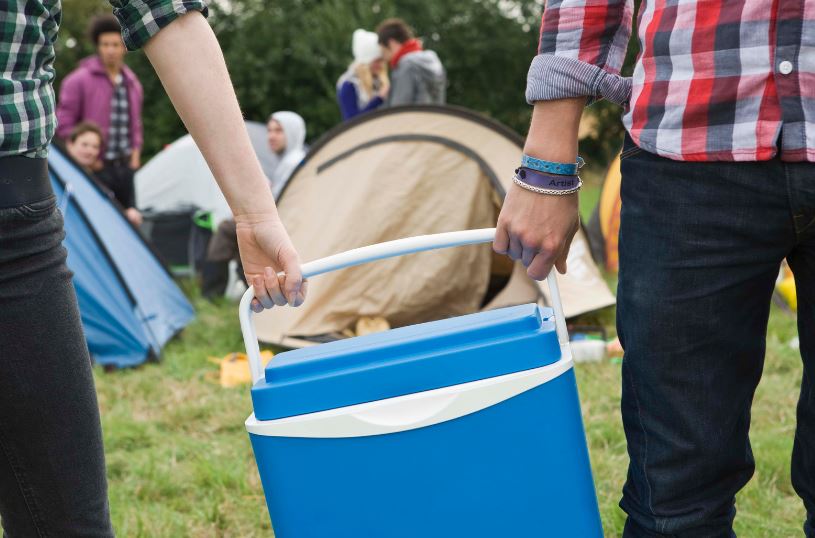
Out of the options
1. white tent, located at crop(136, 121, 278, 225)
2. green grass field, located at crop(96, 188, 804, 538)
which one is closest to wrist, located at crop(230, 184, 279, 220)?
green grass field, located at crop(96, 188, 804, 538)

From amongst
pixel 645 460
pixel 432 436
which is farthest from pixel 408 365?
pixel 645 460

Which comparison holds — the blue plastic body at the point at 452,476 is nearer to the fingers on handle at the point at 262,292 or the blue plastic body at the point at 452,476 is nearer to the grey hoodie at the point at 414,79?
the fingers on handle at the point at 262,292

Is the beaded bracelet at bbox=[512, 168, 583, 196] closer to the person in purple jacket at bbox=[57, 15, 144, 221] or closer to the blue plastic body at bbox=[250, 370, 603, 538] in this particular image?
the blue plastic body at bbox=[250, 370, 603, 538]

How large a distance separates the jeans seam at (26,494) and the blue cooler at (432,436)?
9.3 inches

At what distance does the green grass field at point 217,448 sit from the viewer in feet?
6.46

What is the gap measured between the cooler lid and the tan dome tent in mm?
2659

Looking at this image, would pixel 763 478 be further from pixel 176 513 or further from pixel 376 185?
pixel 376 185

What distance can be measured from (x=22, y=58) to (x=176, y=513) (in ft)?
4.59

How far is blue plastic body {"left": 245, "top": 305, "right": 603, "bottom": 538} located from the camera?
36.5 inches

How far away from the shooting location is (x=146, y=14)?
96cm

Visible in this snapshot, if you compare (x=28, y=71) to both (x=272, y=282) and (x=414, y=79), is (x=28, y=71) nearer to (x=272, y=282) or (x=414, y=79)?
(x=272, y=282)

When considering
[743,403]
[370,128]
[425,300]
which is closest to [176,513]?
[743,403]

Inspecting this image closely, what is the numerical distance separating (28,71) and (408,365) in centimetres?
47

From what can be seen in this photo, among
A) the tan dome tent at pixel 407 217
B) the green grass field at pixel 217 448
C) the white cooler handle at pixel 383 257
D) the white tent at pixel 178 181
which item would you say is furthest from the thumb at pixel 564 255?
the white tent at pixel 178 181
